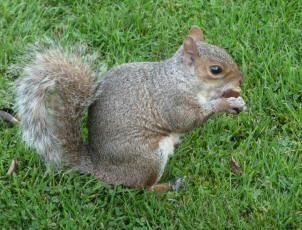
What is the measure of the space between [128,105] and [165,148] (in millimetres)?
246

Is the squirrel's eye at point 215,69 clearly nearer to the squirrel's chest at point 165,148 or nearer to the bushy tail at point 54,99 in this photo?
the squirrel's chest at point 165,148

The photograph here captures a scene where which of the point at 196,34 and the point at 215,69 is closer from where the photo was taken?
the point at 215,69

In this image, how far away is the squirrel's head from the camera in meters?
2.58

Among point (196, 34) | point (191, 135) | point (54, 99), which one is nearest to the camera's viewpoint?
point (54, 99)

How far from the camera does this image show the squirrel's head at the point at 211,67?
8.45 ft

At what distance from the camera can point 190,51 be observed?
8.55 feet

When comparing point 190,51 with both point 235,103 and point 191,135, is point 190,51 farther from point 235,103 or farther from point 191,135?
point 191,135

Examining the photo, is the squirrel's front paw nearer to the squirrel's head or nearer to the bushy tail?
the squirrel's head

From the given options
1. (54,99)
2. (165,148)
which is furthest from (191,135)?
(54,99)

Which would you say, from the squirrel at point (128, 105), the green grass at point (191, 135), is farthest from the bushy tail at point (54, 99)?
the green grass at point (191, 135)

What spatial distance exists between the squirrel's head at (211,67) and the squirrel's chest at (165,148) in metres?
0.24

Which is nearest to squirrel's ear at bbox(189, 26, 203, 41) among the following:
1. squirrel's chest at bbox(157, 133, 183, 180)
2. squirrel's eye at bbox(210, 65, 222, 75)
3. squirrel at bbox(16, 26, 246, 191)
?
squirrel at bbox(16, 26, 246, 191)

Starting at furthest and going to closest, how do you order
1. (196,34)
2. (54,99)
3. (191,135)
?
(191,135)
(196,34)
(54,99)

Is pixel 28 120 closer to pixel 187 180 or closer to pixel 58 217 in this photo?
pixel 58 217
